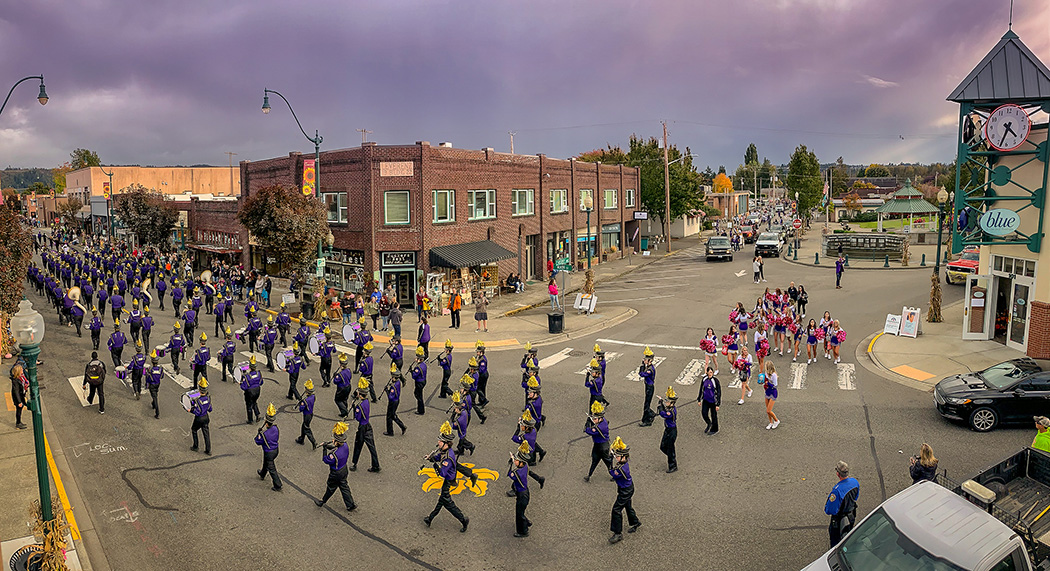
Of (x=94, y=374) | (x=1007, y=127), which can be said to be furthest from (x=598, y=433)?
(x=1007, y=127)

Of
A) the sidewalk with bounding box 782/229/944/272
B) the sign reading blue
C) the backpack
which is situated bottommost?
the backpack

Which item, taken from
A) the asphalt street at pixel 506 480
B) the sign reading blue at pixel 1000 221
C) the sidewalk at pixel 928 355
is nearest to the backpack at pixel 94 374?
the asphalt street at pixel 506 480

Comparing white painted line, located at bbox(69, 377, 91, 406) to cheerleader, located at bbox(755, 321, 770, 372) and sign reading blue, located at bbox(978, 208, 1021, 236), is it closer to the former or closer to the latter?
cheerleader, located at bbox(755, 321, 770, 372)

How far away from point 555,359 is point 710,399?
26.0ft

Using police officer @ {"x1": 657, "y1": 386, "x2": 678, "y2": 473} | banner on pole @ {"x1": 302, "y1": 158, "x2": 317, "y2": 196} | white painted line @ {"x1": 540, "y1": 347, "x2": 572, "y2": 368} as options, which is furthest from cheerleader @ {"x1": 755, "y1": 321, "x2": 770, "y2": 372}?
banner on pole @ {"x1": 302, "y1": 158, "x2": 317, "y2": 196}

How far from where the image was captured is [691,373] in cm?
1938

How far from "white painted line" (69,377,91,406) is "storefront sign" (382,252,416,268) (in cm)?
1314

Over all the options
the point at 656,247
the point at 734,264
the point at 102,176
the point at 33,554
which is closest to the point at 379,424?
the point at 33,554

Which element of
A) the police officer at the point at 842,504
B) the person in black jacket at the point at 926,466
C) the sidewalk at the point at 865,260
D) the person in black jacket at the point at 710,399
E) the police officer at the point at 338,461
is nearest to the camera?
the police officer at the point at 842,504

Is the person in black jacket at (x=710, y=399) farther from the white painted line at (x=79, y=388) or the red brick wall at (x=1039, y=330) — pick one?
the white painted line at (x=79, y=388)

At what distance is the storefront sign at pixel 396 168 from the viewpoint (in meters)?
29.7

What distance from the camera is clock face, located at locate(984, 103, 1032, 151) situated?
19531 mm

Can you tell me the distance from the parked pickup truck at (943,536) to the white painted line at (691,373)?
10074 millimetres

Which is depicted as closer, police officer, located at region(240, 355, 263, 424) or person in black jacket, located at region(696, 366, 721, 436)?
person in black jacket, located at region(696, 366, 721, 436)
